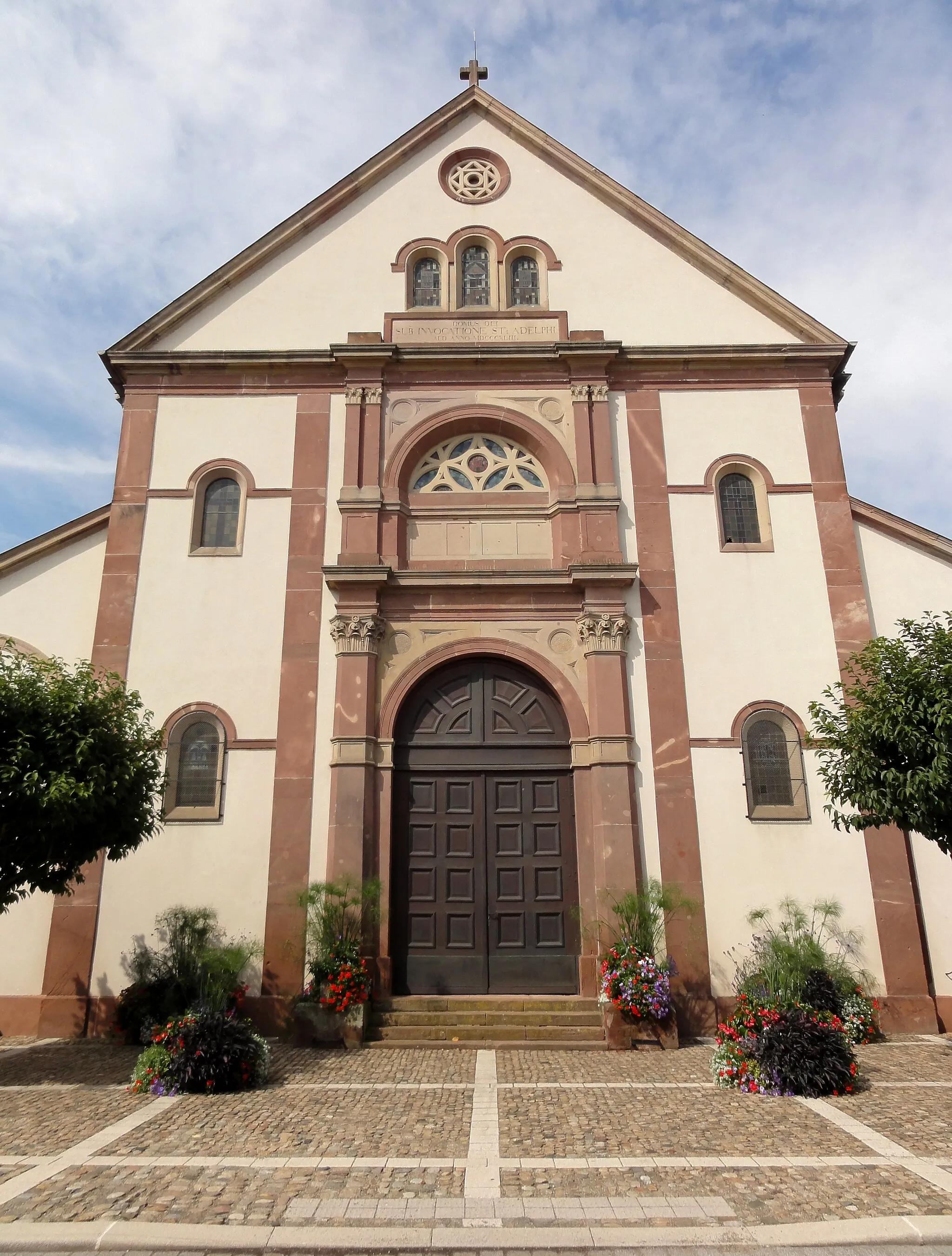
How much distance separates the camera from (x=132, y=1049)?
10.7 metres

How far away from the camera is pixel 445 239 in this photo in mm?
15273

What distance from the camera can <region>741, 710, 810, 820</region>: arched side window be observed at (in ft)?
39.9

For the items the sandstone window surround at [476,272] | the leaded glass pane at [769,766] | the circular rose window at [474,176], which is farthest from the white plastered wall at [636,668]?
the circular rose window at [474,176]

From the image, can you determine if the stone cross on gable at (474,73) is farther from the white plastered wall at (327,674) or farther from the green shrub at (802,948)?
the green shrub at (802,948)

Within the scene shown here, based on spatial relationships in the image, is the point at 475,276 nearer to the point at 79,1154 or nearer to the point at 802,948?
the point at 802,948

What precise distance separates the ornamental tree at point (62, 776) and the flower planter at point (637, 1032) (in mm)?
5942

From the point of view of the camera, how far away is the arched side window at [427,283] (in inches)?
593

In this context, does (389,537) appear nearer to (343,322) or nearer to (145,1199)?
(343,322)

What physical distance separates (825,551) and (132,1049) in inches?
457

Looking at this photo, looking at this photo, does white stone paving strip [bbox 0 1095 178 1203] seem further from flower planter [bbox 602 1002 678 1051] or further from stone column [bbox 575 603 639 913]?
stone column [bbox 575 603 639 913]

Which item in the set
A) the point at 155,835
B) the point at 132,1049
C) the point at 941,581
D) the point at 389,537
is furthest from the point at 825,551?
the point at 132,1049

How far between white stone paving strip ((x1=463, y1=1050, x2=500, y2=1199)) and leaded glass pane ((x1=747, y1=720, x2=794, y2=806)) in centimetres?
534

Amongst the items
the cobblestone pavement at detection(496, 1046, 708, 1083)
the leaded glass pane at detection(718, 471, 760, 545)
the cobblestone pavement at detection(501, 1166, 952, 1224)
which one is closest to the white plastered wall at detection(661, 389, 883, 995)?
the leaded glass pane at detection(718, 471, 760, 545)

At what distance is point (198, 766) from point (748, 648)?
805cm
